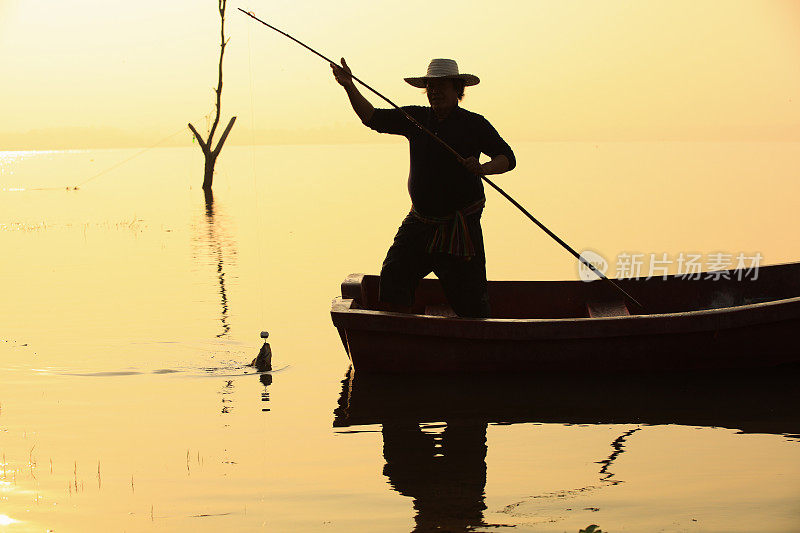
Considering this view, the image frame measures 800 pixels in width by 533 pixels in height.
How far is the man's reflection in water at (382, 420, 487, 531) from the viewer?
17.9 feet

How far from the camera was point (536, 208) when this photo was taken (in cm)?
3116

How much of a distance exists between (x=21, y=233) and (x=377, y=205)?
12.3 metres

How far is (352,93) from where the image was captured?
8148mm

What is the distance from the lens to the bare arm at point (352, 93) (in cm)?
810

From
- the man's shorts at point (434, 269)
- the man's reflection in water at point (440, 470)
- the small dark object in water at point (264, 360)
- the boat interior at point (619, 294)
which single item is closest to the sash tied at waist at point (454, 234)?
the man's shorts at point (434, 269)

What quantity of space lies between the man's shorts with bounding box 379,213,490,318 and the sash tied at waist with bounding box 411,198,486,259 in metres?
0.05

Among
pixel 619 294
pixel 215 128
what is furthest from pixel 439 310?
pixel 215 128

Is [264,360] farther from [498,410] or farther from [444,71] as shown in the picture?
[444,71]

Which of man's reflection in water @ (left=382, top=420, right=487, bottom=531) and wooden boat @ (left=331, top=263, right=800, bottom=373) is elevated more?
wooden boat @ (left=331, top=263, right=800, bottom=373)

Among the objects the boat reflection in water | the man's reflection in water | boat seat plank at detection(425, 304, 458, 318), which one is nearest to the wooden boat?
the boat reflection in water

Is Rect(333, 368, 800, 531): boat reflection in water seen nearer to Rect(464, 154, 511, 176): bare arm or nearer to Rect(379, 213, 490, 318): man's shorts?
Rect(379, 213, 490, 318): man's shorts

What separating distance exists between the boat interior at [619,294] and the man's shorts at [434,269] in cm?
129

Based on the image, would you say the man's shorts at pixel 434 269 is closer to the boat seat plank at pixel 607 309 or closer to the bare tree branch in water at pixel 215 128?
the boat seat plank at pixel 607 309

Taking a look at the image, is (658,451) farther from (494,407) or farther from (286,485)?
(286,485)
